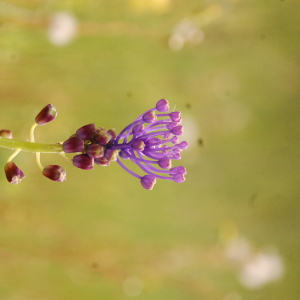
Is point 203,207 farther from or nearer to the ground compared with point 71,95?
nearer to the ground

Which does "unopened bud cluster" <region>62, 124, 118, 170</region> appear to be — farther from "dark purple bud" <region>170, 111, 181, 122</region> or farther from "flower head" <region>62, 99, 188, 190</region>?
"dark purple bud" <region>170, 111, 181, 122</region>

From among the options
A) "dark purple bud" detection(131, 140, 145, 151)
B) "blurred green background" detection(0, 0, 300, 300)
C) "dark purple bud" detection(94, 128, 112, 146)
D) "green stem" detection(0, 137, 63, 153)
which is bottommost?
"dark purple bud" detection(131, 140, 145, 151)

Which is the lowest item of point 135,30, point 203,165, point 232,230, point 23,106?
point 232,230

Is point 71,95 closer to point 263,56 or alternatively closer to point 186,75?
point 186,75

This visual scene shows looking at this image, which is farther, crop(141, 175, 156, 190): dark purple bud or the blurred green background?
the blurred green background

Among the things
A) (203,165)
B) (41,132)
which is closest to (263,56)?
(203,165)

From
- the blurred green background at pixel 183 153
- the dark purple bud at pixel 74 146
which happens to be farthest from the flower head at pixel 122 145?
the blurred green background at pixel 183 153

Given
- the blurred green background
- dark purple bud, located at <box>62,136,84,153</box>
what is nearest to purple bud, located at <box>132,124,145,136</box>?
dark purple bud, located at <box>62,136,84,153</box>

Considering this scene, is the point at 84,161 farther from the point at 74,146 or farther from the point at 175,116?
the point at 175,116
